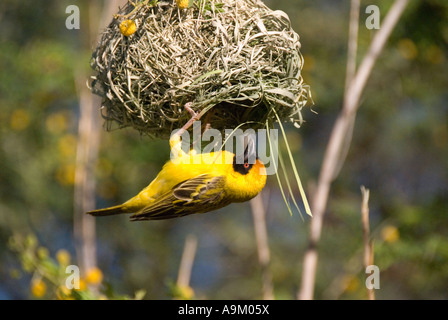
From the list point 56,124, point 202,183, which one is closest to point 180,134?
point 202,183

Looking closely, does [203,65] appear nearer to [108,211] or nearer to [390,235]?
[108,211]

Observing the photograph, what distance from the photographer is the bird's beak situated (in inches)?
110

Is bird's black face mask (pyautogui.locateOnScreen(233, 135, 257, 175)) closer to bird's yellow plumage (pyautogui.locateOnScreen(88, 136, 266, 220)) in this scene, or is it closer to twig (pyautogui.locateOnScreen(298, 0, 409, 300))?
bird's yellow plumage (pyautogui.locateOnScreen(88, 136, 266, 220))

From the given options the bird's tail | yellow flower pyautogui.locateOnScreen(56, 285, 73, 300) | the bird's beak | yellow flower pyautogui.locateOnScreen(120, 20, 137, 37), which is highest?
yellow flower pyautogui.locateOnScreen(120, 20, 137, 37)

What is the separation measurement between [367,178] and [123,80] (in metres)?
5.68

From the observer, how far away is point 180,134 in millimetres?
2727

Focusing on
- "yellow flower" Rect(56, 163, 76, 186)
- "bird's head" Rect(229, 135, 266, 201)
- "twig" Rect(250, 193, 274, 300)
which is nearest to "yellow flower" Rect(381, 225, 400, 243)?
"twig" Rect(250, 193, 274, 300)

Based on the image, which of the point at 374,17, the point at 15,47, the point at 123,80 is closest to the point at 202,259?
the point at 15,47

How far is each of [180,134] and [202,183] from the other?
0.26 m

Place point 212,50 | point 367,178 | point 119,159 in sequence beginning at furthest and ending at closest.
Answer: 1. point 367,178
2. point 119,159
3. point 212,50

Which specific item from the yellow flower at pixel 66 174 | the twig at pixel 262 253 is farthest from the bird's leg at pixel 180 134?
the yellow flower at pixel 66 174

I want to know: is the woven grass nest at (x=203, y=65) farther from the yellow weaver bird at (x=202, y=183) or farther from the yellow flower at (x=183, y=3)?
the yellow weaver bird at (x=202, y=183)

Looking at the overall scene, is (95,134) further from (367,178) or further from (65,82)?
(367,178)
